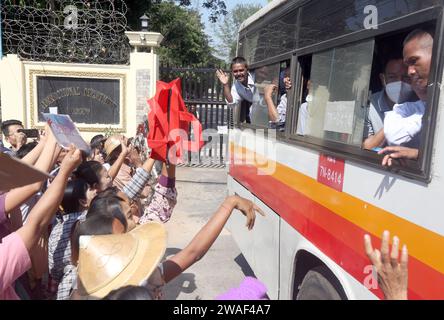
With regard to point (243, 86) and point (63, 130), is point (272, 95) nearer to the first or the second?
point (243, 86)

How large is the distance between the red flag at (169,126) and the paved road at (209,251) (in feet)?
6.43

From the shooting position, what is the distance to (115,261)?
169 cm

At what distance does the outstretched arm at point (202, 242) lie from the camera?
2.10m

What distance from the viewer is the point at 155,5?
1766 cm

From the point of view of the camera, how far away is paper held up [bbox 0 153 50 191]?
1369 millimetres

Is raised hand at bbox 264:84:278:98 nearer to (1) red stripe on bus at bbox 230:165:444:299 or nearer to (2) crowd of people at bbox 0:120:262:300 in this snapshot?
(1) red stripe on bus at bbox 230:165:444:299

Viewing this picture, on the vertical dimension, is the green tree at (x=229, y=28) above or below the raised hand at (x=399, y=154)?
above

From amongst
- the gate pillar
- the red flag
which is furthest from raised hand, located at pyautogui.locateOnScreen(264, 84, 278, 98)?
the gate pillar

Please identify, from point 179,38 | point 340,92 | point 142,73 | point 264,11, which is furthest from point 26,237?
point 179,38

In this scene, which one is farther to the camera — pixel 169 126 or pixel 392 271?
pixel 169 126

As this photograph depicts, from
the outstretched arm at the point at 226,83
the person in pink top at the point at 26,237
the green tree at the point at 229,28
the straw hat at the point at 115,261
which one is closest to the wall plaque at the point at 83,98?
the outstretched arm at the point at 226,83

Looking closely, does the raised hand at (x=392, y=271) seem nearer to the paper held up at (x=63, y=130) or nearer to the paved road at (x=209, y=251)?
the paper held up at (x=63, y=130)

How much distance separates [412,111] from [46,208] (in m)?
1.72
